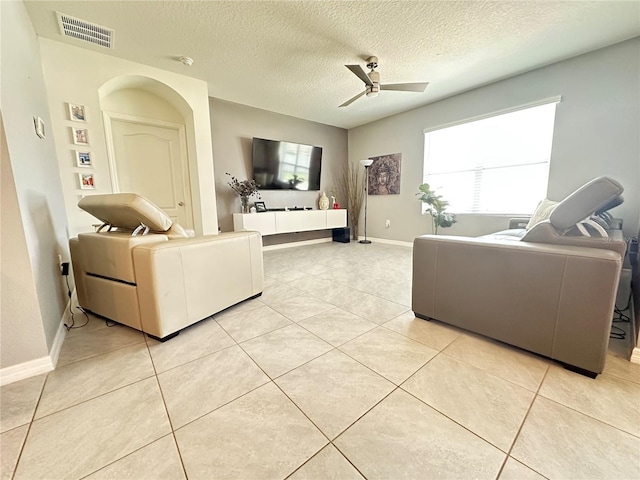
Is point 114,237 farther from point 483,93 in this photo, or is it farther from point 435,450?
point 483,93

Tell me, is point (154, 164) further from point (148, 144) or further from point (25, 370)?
point (25, 370)

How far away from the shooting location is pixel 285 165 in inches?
176

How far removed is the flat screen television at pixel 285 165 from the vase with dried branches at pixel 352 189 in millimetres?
741

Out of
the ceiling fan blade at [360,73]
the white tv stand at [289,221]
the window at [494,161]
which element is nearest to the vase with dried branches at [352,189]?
the white tv stand at [289,221]

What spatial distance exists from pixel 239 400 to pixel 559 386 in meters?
1.46

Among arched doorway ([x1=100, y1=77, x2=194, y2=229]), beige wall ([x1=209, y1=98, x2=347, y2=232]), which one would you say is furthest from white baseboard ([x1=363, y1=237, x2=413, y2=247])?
arched doorway ([x1=100, y1=77, x2=194, y2=229])

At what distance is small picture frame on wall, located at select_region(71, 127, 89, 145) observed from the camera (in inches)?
100

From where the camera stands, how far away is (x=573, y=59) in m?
2.78

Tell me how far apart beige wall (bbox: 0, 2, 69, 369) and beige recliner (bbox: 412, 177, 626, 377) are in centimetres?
229

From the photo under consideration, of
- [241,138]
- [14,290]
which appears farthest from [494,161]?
[14,290]

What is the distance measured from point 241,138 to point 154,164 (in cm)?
136

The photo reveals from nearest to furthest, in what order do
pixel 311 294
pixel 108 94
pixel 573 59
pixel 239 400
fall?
pixel 239 400, pixel 311 294, pixel 573 59, pixel 108 94

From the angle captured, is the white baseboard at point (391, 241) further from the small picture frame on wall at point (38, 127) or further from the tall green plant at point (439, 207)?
the small picture frame on wall at point (38, 127)

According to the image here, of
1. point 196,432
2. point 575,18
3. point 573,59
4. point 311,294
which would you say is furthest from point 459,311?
point 573,59
